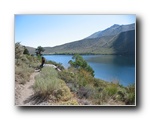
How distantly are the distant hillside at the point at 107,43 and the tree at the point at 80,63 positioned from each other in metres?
0.07

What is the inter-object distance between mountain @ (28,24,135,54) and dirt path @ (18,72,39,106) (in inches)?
15.7

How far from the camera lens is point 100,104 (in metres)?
4.49

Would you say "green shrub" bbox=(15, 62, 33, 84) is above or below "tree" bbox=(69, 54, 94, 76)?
below

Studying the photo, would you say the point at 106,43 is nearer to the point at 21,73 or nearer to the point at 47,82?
the point at 47,82

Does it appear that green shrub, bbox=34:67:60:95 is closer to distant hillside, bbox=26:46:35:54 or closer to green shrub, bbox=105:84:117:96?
distant hillside, bbox=26:46:35:54

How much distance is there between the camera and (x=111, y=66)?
4.54 meters

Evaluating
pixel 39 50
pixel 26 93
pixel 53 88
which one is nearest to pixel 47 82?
pixel 53 88

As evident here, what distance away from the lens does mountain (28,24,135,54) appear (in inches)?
177

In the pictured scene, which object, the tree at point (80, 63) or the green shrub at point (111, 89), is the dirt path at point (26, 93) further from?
the green shrub at point (111, 89)

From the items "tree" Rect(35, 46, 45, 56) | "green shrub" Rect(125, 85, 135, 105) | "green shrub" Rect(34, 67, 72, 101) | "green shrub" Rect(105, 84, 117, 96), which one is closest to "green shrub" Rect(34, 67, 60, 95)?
"green shrub" Rect(34, 67, 72, 101)

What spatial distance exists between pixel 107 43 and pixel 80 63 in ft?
1.38

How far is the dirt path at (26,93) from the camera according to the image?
4488 millimetres
